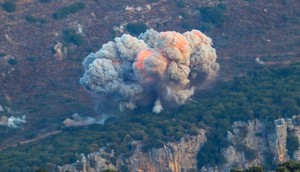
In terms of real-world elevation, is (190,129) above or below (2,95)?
above

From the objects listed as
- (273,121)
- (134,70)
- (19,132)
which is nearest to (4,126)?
(19,132)

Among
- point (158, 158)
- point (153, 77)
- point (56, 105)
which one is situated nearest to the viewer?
point (158, 158)

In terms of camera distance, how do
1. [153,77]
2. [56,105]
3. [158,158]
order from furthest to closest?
[56,105], [153,77], [158,158]

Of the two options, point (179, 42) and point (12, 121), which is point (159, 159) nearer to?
point (179, 42)

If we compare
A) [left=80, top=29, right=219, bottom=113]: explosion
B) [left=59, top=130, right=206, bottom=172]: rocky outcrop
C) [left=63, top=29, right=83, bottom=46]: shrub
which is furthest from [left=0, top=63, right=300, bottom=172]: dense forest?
[left=63, top=29, right=83, bottom=46]: shrub

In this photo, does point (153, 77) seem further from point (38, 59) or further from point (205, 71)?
point (38, 59)

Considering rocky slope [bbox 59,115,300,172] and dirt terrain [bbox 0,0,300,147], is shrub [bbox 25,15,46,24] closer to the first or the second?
dirt terrain [bbox 0,0,300,147]
